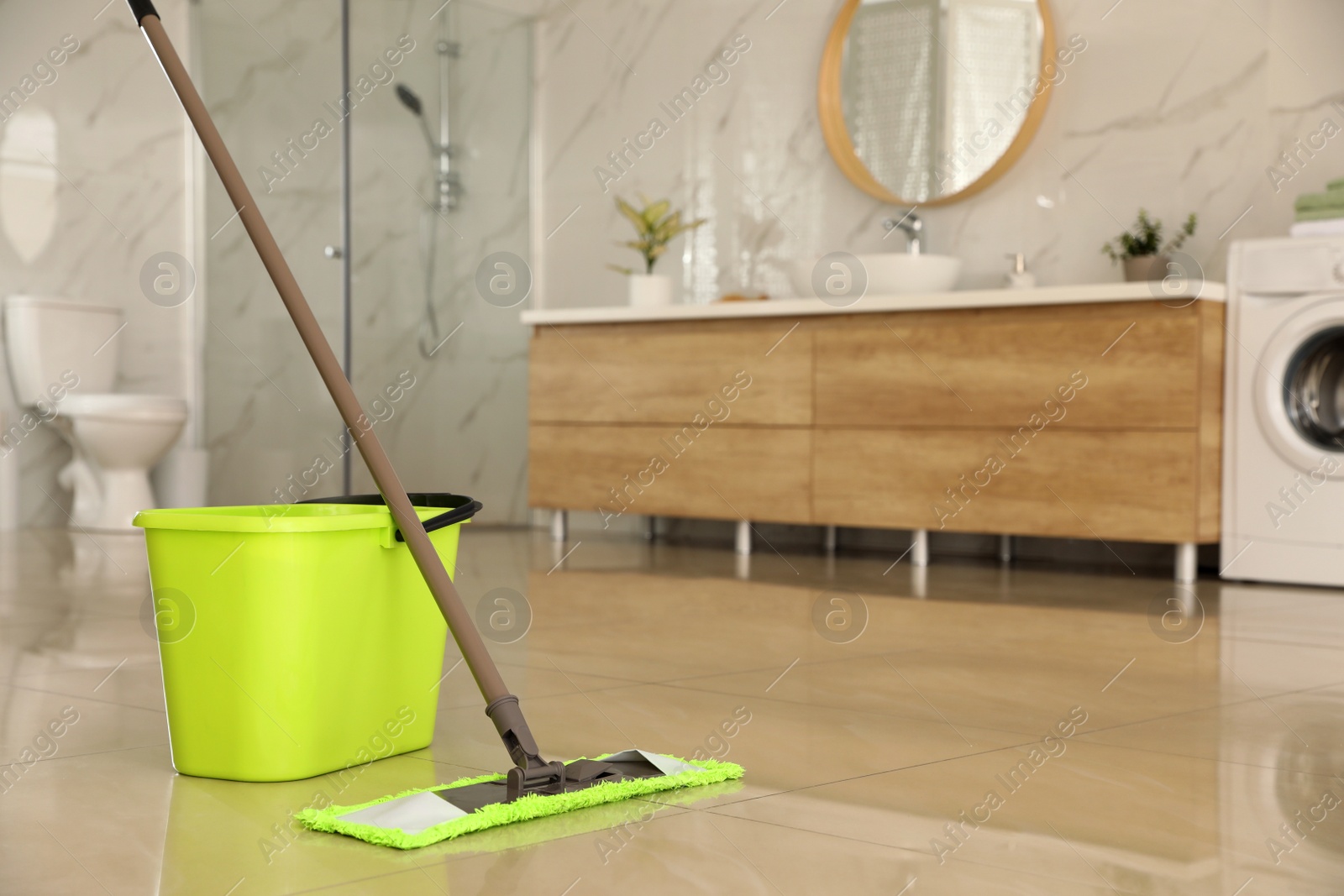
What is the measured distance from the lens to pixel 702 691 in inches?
70.1

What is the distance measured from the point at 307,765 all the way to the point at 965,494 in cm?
238

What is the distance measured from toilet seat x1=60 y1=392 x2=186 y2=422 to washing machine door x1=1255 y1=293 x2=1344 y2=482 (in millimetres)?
3269

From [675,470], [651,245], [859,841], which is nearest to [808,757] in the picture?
[859,841]

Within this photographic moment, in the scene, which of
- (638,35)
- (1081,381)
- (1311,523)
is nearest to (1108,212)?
(1081,381)

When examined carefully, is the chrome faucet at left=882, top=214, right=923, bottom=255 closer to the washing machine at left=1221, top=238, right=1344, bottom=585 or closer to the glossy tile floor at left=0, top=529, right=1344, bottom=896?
the washing machine at left=1221, top=238, right=1344, bottom=585

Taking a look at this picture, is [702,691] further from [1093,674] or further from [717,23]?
[717,23]

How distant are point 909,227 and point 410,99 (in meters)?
1.84

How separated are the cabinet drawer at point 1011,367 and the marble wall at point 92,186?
2.62 metres

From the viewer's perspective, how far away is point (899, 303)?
3.50 metres

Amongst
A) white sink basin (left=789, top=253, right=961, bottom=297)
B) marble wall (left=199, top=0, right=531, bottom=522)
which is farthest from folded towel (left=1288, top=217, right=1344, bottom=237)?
marble wall (left=199, top=0, right=531, bottom=522)

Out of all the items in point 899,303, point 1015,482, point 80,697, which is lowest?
point 80,697

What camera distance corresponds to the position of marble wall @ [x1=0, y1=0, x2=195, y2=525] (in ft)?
15.1

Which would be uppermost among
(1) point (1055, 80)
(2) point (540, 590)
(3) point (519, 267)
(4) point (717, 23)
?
(4) point (717, 23)

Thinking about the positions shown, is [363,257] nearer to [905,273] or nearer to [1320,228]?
[905,273]
